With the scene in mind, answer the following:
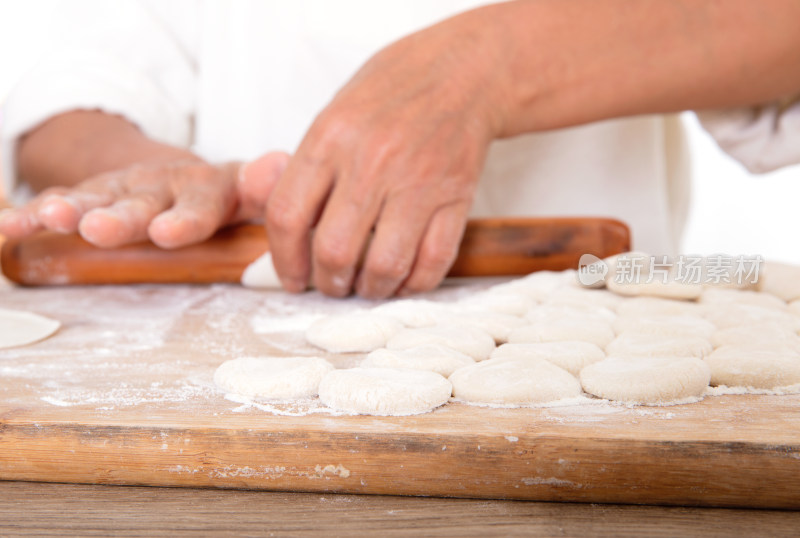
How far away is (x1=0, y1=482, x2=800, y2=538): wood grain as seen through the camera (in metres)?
0.55

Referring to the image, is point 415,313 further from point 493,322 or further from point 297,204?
point 297,204

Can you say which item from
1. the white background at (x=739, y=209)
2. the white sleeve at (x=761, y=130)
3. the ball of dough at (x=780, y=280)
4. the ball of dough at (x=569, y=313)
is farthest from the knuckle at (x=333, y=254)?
the white background at (x=739, y=209)

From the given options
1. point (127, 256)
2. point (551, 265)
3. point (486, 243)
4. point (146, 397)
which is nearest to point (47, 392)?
point (146, 397)

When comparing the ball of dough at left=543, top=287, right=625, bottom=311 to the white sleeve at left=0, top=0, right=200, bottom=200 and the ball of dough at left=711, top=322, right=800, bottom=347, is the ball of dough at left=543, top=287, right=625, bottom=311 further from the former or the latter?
the white sleeve at left=0, top=0, right=200, bottom=200

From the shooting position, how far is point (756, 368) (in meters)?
0.76

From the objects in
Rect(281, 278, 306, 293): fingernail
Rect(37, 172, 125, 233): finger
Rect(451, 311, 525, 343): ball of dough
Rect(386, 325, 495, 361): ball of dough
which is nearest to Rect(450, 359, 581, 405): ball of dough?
Rect(386, 325, 495, 361): ball of dough

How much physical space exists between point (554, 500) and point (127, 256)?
4.23 ft

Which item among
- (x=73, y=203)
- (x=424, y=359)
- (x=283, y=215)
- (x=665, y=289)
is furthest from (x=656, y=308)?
(x=73, y=203)

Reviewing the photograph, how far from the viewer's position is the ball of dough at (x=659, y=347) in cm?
85

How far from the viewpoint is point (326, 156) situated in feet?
4.17

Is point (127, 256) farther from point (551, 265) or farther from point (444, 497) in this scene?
point (444, 497)

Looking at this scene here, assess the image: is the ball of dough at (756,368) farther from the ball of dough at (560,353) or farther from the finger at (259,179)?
the finger at (259,179)

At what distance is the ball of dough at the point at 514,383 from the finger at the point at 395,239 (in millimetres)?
531

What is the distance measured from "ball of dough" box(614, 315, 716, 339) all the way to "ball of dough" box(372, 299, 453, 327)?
0.94ft
